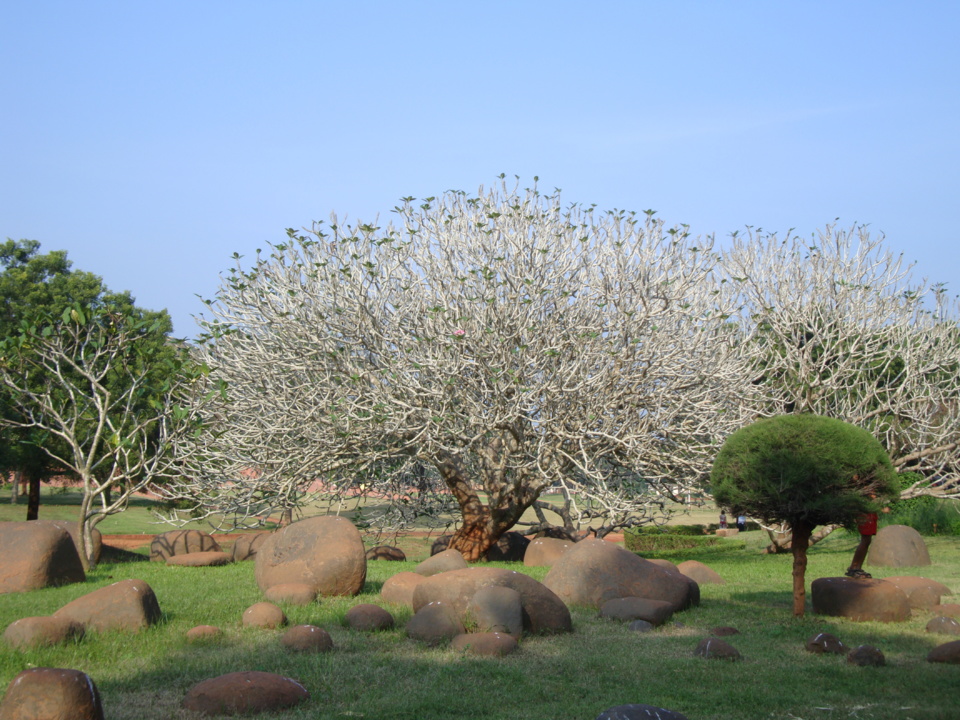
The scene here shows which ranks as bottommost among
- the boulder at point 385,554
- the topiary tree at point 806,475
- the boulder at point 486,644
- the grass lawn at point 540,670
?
the boulder at point 385,554

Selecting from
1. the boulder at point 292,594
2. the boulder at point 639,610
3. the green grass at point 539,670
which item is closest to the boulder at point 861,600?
the green grass at point 539,670

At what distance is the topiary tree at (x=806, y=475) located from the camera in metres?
8.61

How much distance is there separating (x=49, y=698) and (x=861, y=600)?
→ 310 inches

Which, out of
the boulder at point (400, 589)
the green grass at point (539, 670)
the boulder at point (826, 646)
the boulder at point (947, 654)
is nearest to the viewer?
the green grass at point (539, 670)

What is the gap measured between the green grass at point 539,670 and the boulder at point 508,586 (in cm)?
18

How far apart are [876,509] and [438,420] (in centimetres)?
626

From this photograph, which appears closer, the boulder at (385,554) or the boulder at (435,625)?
the boulder at (435,625)

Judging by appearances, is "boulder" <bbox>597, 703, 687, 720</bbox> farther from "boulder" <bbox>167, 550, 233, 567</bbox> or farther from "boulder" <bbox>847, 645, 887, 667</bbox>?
"boulder" <bbox>167, 550, 233, 567</bbox>

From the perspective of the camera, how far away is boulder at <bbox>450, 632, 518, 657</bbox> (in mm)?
7184

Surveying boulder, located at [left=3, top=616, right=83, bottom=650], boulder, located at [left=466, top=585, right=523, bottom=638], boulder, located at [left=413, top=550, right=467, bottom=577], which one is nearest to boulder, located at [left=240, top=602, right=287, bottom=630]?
boulder, located at [left=3, top=616, right=83, bottom=650]

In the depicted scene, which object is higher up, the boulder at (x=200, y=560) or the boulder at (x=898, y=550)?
the boulder at (x=898, y=550)

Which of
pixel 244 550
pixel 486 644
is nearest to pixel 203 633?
pixel 486 644

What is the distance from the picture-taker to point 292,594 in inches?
375

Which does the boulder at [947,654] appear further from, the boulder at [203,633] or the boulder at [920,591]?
the boulder at [203,633]
